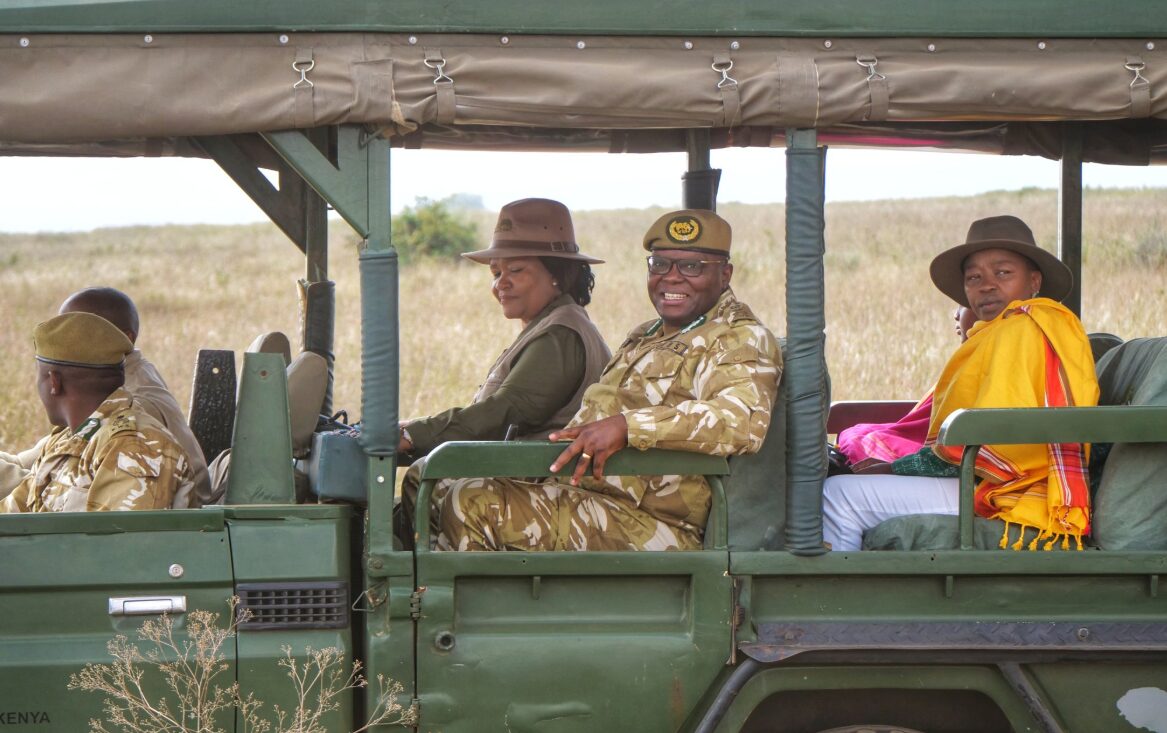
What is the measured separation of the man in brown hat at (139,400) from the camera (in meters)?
3.83

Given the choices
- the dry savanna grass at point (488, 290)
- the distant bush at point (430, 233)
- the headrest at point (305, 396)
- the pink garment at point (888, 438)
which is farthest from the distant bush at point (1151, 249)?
the headrest at point (305, 396)

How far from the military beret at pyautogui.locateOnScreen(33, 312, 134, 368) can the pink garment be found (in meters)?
2.39

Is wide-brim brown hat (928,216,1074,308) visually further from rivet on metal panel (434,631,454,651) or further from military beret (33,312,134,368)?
military beret (33,312,134,368)

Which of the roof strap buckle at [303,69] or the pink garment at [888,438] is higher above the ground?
the roof strap buckle at [303,69]

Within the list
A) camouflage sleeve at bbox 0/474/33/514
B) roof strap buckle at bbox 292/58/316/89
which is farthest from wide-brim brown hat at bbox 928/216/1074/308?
camouflage sleeve at bbox 0/474/33/514

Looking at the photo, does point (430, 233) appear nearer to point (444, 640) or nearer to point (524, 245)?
point (524, 245)

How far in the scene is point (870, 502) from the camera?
3.72 meters

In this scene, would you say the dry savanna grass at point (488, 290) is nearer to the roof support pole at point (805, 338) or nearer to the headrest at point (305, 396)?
the headrest at point (305, 396)

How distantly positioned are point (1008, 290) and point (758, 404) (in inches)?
47.1

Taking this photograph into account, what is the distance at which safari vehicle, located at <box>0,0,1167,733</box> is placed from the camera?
3242 mm

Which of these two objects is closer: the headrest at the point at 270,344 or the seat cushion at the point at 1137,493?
the seat cushion at the point at 1137,493

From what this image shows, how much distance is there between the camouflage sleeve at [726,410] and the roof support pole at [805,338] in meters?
0.10

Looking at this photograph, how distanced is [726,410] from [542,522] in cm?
60

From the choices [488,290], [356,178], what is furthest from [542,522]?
[488,290]
